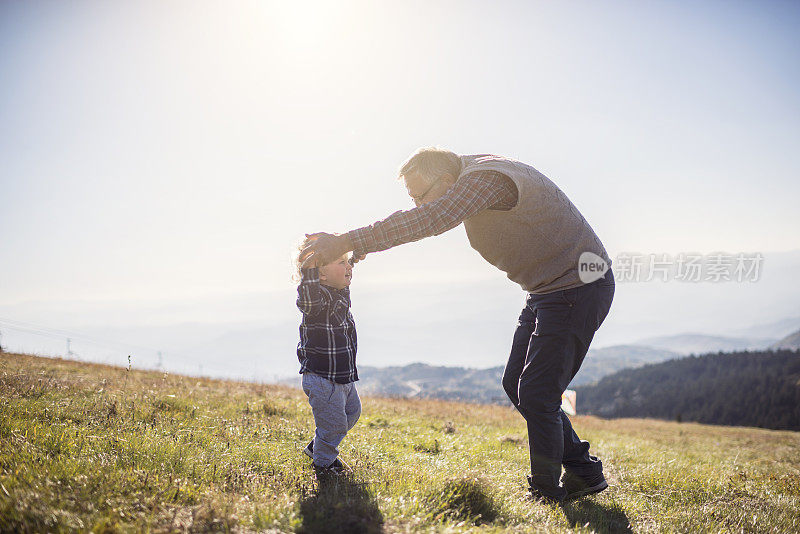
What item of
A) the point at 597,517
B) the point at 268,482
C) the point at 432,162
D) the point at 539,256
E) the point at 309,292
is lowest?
the point at 597,517

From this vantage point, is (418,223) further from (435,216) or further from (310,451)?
(310,451)

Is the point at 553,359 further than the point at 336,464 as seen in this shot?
No

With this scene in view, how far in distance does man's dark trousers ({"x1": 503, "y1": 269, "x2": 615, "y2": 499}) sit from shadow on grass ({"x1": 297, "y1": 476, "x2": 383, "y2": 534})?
63.0 inches

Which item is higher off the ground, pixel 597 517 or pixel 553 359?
pixel 553 359

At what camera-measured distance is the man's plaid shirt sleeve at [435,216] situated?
329 centimetres

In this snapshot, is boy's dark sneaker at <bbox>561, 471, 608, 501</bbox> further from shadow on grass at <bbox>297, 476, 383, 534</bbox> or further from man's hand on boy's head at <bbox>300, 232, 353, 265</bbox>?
man's hand on boy's head at <bbox>300, 232, 353, 265</bbox>

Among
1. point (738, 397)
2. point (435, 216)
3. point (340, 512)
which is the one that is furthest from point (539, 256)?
point (738, 397)

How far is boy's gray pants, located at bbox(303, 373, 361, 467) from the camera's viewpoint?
415 centimetres

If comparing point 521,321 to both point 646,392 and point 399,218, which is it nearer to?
point 399,218

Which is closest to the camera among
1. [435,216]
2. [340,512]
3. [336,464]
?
[340,512]

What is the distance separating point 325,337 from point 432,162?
191cm

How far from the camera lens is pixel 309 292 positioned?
4.03m

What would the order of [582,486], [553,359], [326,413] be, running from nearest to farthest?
1. [553,359]
2. [326,413]
3. [582,486]

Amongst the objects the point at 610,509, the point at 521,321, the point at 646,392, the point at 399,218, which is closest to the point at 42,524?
the point at 399,218
